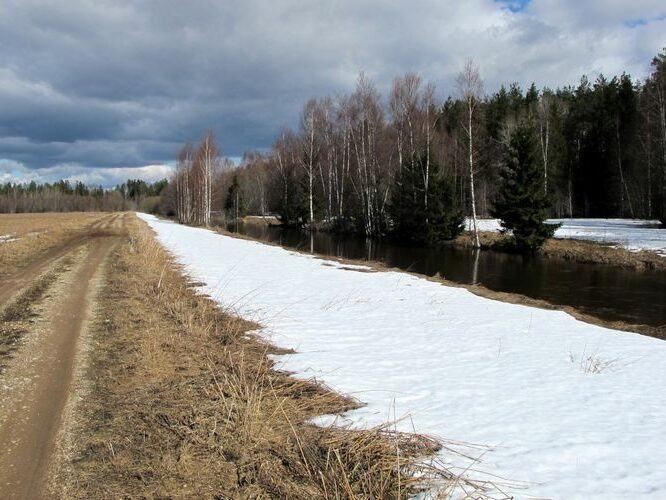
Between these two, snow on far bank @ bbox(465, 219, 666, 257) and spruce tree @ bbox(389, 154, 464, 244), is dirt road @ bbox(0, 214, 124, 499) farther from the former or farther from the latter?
spruce tree @ bbox(389, 154, 464, 244)

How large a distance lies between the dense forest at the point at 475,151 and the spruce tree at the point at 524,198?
583 cm

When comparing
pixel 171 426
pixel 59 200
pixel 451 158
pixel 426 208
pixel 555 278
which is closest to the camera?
pixel 171 426

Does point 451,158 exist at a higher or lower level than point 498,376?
higher

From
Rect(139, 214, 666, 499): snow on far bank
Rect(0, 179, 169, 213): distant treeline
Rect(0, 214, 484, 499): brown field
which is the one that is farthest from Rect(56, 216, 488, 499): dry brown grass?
Rect(0, 179, 169, 213): distant treeline

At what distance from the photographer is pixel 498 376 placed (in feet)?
20.7

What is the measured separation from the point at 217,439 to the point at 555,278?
19190 millimetres

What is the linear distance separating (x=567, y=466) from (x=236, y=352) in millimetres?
4385

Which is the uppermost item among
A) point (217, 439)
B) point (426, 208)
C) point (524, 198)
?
point (524, 198)

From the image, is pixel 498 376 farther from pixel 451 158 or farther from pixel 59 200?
pixel 59 200

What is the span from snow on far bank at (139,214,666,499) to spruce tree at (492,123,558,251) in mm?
19569

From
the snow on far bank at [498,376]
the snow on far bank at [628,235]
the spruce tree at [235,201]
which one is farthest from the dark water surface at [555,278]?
the spruce tree at [235,201]

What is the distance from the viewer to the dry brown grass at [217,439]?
3.46 m

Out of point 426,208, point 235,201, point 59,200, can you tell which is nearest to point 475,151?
point 426,208

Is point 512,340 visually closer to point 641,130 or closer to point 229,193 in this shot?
point 641,130
